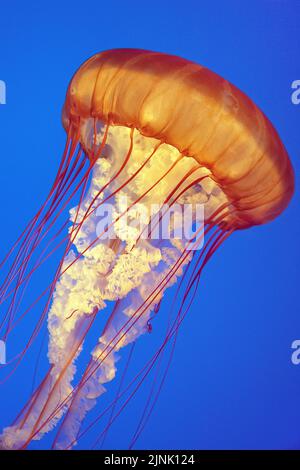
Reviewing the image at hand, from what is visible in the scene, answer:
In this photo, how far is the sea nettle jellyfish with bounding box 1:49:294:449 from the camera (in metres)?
2.54

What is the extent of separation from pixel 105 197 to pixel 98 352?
2.91 feet

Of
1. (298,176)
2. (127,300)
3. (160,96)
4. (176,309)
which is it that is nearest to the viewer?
(160,96)

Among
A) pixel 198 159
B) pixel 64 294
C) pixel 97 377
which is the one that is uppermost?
pixel 198 159

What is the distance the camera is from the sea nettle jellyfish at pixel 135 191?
8.32ft

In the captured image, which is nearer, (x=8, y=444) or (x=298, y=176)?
(x=8, y=444)

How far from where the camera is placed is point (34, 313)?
5.41m

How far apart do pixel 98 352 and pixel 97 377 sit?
194 millimetres

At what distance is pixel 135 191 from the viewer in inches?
117
